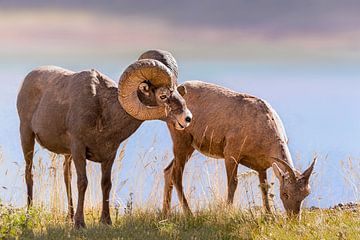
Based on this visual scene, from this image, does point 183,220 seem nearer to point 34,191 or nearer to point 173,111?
point 173,111

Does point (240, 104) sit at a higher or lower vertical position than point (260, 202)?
higher

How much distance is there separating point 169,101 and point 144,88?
1.53 feet

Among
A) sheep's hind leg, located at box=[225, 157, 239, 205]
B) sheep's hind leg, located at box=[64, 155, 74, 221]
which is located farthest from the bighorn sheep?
sheep's hind leg, located at box=[64, 155, 74, 221]

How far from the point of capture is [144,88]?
37.4 feet

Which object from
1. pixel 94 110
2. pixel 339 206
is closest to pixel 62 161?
pixel 94 110

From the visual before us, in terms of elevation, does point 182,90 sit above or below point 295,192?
above

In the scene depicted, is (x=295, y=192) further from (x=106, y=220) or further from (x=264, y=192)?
(x=106, y=220)

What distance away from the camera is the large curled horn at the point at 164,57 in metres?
11.6

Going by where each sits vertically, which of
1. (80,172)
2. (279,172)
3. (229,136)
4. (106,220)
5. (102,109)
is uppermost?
(102,109)

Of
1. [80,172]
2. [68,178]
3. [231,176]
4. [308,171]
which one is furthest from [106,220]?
[308,171]

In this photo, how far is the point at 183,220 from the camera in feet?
41.1

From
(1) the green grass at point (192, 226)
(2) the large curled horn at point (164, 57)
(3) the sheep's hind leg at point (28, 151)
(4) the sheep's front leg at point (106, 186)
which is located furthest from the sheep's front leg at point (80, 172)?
(3) the sheep's hind leg at point (28, 151)

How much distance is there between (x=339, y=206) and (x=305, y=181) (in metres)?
3.67

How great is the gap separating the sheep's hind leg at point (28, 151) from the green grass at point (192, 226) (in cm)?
103
